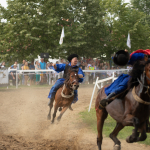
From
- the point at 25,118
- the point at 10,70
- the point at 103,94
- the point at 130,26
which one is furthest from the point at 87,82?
the point at 130,26

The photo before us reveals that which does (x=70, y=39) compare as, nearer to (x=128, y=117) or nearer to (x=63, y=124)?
(x=63, y=124)

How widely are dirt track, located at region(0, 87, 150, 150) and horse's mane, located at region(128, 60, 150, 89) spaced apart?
174 centimetres

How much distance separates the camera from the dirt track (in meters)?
5.60

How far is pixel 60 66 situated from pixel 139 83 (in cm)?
387

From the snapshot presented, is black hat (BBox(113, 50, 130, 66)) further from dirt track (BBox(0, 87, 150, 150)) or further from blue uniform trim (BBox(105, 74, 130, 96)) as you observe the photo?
dirt track (BBox(0, 87, 150, 150))

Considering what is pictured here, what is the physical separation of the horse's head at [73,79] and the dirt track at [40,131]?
131 cm

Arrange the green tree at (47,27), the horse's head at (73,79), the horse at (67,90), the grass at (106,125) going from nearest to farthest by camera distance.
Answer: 1. the grass at (106,125)
2. the horse's head at (73,79)
3. the horse at (67,90)
4. the green tree at (47,27)

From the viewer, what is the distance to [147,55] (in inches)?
172

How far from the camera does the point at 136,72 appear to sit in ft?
14.6

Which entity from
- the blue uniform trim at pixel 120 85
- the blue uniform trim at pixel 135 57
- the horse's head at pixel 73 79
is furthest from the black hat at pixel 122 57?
the horse's head at pixel 73 79

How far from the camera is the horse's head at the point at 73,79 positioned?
715 centimetres

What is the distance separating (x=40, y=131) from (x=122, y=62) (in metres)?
3.73

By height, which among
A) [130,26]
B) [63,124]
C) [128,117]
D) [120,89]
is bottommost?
[63,124]

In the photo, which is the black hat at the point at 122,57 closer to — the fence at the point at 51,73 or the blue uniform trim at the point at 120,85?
the blue uniform trim at the point at 120,85
